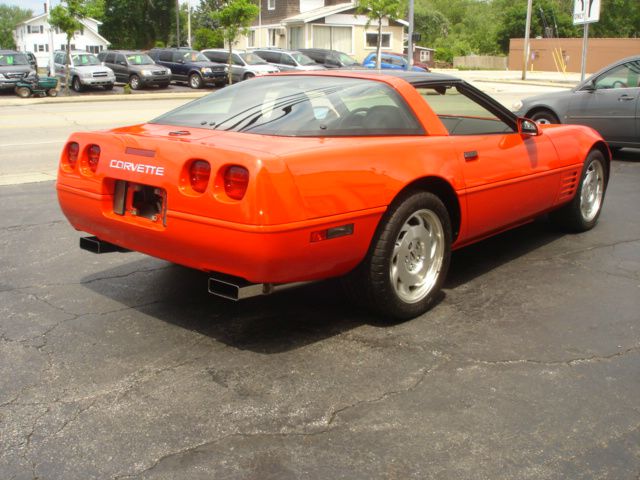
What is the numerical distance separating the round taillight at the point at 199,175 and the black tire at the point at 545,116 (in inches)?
345

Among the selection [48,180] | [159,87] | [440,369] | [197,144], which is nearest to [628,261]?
[440,369]

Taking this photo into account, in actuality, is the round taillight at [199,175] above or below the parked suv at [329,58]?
below

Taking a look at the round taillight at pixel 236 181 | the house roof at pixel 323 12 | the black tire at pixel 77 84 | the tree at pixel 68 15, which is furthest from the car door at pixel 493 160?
the house roof at pixel 323 12

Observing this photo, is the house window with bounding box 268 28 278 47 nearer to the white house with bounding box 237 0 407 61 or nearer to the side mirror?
the white house with bounding box 237 0 407 61

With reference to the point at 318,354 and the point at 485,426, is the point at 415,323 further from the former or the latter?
the point at 485,426

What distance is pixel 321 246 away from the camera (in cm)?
372

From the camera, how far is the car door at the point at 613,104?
1062 cm

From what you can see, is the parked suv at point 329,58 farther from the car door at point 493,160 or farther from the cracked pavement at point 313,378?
the cracked pavement at point 313,378

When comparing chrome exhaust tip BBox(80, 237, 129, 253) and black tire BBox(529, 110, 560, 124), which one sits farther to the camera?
black tire BBox(529, 110, 560, 124)

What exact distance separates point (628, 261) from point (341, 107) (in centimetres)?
275

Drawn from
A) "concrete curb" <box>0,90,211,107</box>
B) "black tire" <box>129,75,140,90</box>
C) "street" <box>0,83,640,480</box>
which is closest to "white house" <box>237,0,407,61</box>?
"black tire" <box>129,75,140,90</box>

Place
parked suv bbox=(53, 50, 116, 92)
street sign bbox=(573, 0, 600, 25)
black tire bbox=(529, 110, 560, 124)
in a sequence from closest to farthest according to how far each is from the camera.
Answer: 1. black tire bbox=(529, 110, 560, 124)
2. street sign bbox=(573, 0, 600, 25)
3. parked suv bbox=(53, 50, 116, 92)

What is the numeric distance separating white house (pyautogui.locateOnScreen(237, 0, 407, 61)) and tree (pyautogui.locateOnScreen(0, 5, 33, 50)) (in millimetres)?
95299

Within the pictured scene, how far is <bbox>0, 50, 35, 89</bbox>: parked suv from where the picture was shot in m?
28.1
